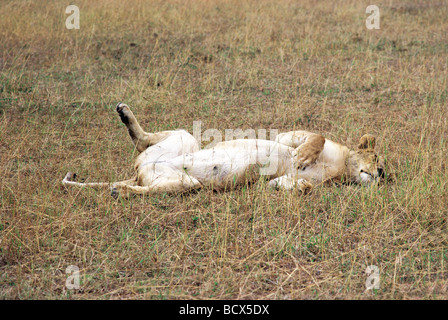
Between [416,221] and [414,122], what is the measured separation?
2.50 m

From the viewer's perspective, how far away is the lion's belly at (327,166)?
4.50m

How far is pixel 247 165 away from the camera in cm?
439

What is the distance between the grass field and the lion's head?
190 mm

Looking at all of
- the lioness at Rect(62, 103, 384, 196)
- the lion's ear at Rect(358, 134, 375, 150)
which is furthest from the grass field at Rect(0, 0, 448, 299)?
the lion's ear at Rect(358, 134, 375, 150)

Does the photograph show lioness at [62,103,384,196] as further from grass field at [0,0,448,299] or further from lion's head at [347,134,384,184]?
grass field at [0,0,448,299]

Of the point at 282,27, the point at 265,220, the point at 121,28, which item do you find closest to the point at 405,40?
the point at 282,27

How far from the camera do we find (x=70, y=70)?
25.0 feet

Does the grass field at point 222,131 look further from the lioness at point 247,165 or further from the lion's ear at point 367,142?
the lion's ear at point 367,142

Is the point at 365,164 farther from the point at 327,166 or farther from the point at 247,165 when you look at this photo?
the point at 247,165

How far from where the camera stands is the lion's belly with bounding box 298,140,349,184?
450 centimetres

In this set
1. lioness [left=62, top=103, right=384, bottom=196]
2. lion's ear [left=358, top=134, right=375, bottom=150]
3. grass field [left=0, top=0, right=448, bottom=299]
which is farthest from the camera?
lion's ear [left=358, top=134, right=375, bottom=150]

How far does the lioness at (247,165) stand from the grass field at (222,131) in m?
0.14

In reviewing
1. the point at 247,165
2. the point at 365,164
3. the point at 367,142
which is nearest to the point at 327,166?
the point at 365,164
